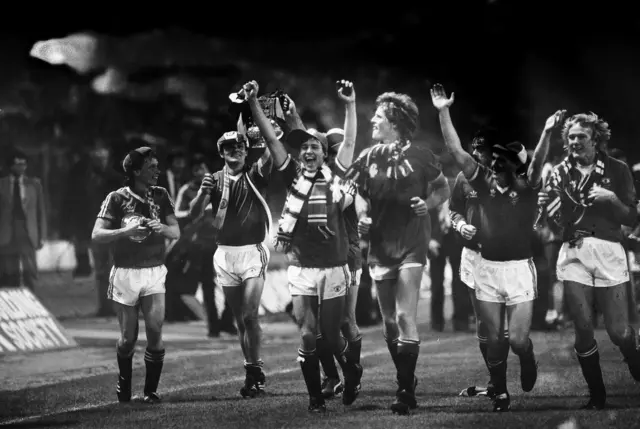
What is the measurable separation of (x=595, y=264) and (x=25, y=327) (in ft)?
23.9

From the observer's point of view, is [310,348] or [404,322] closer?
[404,322]

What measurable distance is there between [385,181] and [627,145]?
11695 mm

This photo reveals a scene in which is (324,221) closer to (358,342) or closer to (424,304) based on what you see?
(358,342)

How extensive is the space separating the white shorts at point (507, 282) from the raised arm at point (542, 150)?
669 millimetres

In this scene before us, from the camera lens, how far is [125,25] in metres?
21.5

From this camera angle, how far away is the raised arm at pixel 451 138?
383 inches

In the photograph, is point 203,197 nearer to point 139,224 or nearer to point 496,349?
point 139,224

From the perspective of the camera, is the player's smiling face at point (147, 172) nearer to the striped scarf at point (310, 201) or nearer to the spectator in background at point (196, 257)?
the striped scarf at point (310, 201)

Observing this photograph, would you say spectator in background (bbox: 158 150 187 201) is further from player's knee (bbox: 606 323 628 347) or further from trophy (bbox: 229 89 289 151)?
player's knee (bbox: 606 323 628 347)

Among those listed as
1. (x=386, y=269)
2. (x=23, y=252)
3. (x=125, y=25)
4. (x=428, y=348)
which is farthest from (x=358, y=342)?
(x=125, y=25)

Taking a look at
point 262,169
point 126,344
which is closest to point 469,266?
point 262,169

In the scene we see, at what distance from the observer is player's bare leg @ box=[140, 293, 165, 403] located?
1068 centimetres

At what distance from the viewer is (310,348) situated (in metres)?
9.79

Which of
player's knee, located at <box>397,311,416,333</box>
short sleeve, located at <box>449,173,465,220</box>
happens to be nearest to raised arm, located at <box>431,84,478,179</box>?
short sleeve, located at <box>449,173,465,220</box>
